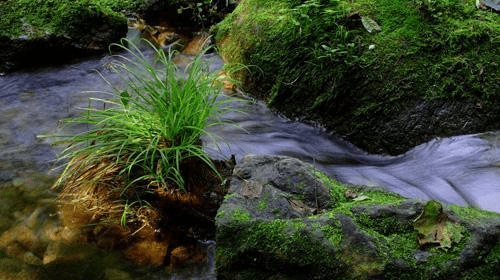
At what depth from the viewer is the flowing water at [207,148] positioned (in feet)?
10.5

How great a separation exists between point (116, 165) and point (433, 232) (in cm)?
229

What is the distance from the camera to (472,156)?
417 cm

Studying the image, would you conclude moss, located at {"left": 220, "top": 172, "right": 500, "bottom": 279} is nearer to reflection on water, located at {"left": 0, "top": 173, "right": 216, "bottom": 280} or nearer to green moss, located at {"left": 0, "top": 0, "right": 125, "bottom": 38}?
reflection on water, located at {"left": 0, "top": 173, "right": 216, "bottom": 280}

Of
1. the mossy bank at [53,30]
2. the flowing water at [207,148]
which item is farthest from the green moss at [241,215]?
the mossy bank at [53,30]

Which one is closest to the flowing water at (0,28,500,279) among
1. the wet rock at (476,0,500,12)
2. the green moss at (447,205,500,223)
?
the green moss at (447,205,500,223)

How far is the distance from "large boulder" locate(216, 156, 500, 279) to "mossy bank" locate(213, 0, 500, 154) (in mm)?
1673

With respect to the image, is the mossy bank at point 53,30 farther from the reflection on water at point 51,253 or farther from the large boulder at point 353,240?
the large boulder at point 353,240

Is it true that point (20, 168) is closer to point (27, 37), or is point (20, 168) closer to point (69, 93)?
point (69, 93)

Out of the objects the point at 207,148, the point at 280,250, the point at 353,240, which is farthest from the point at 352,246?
the point at 207,148

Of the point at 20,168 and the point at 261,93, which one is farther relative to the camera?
the point at 261,93

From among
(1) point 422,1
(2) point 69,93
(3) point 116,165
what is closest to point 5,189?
(3) point 116,165

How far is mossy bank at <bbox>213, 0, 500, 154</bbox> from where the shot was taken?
4328 mm

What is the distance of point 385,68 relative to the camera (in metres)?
4.48

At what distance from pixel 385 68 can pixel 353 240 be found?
2.38 meters
